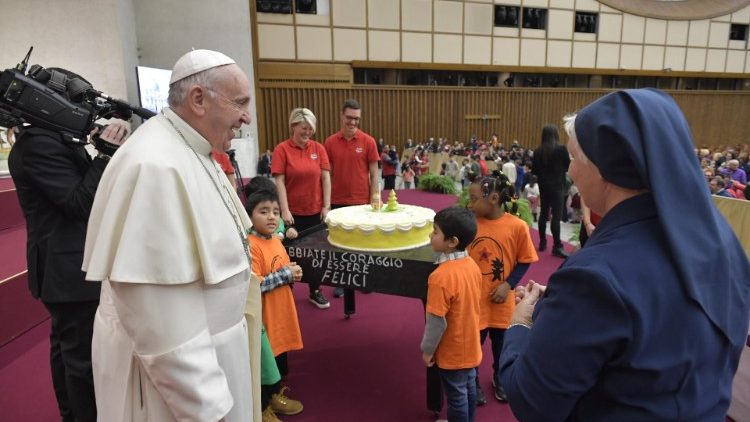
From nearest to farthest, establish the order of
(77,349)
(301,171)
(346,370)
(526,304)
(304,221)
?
1. (526,304)
2. (77,349)
3. (346,370)
4. (301,171)
5. (304,221)

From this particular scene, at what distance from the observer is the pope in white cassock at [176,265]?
1.00m

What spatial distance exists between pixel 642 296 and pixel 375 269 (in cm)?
169

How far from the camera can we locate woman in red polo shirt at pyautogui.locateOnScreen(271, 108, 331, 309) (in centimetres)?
345

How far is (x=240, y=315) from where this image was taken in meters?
1.26

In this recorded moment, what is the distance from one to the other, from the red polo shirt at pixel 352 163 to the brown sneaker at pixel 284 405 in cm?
197

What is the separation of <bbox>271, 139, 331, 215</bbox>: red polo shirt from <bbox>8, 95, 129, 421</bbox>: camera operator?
179 centimetres

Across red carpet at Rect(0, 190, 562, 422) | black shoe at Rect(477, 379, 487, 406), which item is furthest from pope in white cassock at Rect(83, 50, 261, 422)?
black shoe at Rect(477, 379, 487, 406)

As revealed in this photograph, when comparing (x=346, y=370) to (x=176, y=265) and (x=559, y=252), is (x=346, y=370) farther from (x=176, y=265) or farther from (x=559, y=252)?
(x=559, y=252)

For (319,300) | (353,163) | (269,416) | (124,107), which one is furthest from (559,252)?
(124,107)

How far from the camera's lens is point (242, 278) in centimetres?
124

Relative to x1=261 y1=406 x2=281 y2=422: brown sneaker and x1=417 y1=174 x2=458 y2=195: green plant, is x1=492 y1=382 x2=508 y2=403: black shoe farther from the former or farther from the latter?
x1=417 y1=174 x2=458 y2=195: green plant

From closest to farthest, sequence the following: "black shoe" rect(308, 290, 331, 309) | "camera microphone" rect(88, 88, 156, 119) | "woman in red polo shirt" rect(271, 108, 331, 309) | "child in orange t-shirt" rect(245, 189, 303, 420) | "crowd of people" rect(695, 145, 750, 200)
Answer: "camera microphone" rect(88, 88, 156, 119) < "child in orange t-shirt" rect(245, 189, 303, 420) < "woman in red polo shirt" rect(271, 108, 331, 309) < "black shoe" rect(308, 290, 331, 309) < "crowd of people" rect(695, 145, 750, 200)

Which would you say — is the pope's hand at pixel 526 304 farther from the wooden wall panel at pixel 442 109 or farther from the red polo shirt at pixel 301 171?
the wooden wall panel at pixel 442 109

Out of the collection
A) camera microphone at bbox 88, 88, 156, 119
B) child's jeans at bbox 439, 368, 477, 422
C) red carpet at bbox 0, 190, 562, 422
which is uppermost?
camera microphone at bbox 88, 88, 156, 119
